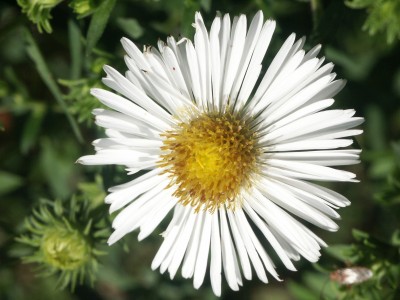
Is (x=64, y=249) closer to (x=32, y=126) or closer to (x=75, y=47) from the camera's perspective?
(x=75, y=47)

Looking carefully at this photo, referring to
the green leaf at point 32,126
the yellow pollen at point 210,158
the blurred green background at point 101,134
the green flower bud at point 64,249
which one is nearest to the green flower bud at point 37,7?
the blurred green background at point 101,134

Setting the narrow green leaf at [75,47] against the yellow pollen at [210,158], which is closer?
the yellow pollen at [210,158]

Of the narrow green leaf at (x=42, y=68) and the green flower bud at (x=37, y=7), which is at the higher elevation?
the green flower bud at (x=37, y=7)

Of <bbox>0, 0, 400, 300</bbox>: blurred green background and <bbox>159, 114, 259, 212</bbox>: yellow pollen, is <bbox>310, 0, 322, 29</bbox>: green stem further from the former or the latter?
<bbox>159, 114, 259, 212</bbox>: yellow pollen

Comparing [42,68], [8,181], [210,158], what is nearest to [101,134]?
[42,68]

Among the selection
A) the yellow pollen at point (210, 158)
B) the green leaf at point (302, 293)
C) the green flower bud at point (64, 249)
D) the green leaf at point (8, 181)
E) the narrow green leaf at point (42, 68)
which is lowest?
the green leaf at point (302, 293)

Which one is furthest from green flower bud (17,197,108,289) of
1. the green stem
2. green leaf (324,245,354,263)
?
the green stem

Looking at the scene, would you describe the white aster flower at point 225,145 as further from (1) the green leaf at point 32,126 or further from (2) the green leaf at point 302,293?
(1) the green leaf at point 32,126

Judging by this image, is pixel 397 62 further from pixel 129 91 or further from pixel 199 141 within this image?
pixel 129 91
